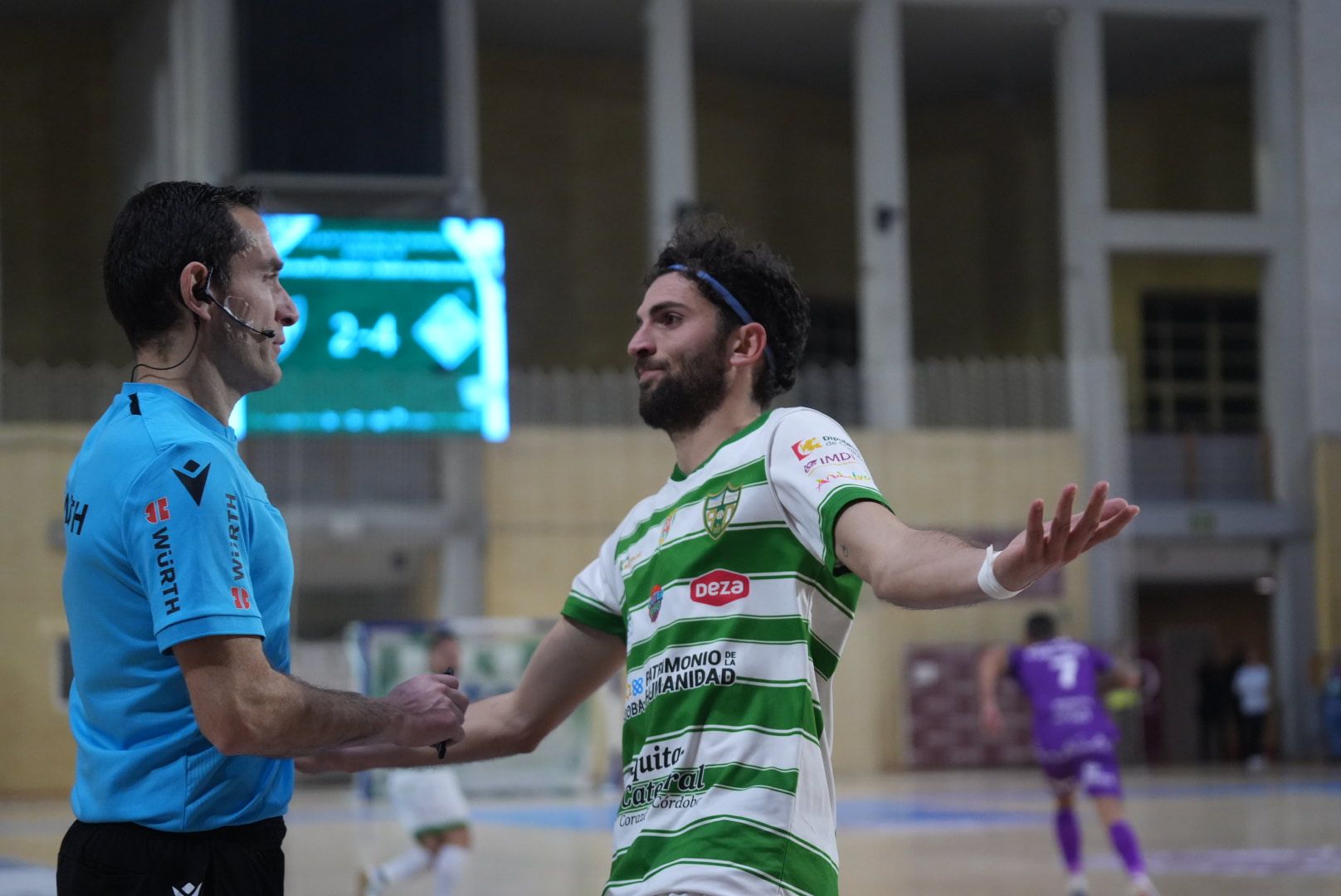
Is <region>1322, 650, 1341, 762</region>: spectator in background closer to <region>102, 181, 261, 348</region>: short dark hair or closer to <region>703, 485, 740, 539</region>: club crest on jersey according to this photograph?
<region>703, 485, 740, 539</region>: club crest on jersey

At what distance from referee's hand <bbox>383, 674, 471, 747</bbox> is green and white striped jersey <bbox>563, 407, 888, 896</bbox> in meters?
0.45

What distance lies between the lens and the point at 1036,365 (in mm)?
29875

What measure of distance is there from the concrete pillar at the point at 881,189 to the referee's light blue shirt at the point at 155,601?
88.7ft

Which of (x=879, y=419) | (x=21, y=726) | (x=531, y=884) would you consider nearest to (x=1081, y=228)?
(x=879, y=419)

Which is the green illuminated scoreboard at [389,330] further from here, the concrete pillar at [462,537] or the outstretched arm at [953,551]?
the outstretched arm at [953,551]

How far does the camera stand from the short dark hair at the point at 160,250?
3258 millimetres

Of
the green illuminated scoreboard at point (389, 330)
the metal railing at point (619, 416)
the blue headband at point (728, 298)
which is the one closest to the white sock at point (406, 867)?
the blue headband at point (728, 298)

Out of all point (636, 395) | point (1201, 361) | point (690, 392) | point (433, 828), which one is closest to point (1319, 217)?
point (1201, 361)

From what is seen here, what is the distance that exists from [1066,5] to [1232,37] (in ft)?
13.4

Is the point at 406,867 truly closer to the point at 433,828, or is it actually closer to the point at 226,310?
the point at 433,828

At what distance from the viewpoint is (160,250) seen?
10.7 feet

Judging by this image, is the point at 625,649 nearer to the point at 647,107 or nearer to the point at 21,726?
the point at 21,726

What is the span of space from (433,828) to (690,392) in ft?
26.9

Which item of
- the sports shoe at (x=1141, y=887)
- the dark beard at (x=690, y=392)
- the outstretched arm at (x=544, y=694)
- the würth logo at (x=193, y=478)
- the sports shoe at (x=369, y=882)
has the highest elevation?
the dark beard at (x=690, y=392)
